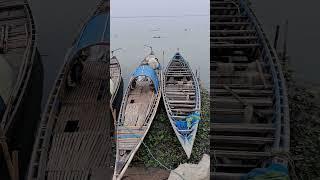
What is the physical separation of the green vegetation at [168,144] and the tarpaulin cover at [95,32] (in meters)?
1.71

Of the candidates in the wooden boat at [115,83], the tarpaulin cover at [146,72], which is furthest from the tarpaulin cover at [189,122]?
the wooden boat at [115,83]

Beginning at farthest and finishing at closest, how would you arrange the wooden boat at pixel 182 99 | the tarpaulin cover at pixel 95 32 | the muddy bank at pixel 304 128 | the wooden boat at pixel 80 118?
the tarpaulin cover at pixel 95 32 < the wooden boat at pixel 80 118 < the muddy bank at pixel 304 128 < the wooden boat at pixel 182 99

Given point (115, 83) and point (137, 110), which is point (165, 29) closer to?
point (115, 83)

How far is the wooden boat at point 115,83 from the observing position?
3382mm

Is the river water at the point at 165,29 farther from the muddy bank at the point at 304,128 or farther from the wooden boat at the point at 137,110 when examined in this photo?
the muddy bank at the point at 304,128

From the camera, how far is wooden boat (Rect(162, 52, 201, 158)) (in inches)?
138

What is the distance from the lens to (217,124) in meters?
4.43

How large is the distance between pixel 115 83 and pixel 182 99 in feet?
2.75

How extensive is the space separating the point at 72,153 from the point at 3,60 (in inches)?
79.9

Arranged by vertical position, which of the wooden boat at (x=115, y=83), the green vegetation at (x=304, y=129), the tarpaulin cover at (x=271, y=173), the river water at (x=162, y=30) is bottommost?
the tarpaulin cover at (x=271, y=173)

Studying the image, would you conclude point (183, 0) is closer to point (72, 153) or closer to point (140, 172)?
point (140, 172)

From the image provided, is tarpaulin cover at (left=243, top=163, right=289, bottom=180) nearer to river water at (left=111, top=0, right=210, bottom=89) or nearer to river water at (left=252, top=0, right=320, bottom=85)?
river water at (left=111, top=0, right=210, bottom=89)

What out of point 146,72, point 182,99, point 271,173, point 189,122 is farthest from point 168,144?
point 271,173

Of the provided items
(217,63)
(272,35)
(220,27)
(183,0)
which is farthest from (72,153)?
(272,35)
